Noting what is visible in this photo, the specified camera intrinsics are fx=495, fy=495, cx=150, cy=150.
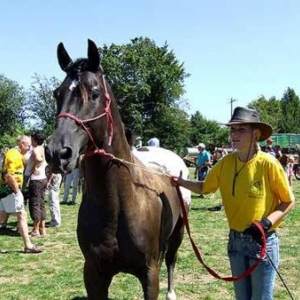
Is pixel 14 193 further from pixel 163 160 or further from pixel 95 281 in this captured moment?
pixel 95 281

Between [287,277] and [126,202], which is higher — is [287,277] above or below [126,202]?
below

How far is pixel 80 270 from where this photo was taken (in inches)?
269

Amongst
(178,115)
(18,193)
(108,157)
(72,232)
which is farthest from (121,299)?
(178,115)

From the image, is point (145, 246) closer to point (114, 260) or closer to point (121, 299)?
point (114, 260)

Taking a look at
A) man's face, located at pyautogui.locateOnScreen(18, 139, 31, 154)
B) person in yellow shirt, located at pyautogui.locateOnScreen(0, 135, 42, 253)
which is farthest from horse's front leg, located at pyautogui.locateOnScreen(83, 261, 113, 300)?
man's face, located at pyautogui.locateOnScreen(18, 139, 31, 154)

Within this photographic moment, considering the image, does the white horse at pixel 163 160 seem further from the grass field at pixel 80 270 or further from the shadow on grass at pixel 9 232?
the shadow on grass at pixel 9 232

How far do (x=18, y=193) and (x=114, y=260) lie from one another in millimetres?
4622

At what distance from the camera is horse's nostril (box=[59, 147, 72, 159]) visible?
9.88 feet

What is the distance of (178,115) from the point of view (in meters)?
56.7

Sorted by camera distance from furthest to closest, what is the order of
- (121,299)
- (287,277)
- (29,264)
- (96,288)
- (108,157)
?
(29,264) → (287,277) → (121,299) → (96,288) → (108,157)

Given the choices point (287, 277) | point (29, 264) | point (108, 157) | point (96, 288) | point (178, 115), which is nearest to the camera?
point (108, 157)

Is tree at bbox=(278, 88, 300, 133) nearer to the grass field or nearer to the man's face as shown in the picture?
the grass field

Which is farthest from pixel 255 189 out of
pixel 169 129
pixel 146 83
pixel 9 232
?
pixel 146 83

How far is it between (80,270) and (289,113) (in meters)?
72.1
